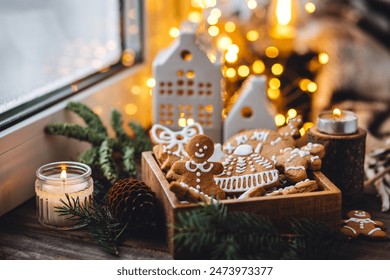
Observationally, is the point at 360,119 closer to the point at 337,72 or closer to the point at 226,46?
the point at 337,72

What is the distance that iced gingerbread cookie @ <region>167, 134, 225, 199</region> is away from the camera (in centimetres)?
107

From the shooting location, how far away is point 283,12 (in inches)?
73.3

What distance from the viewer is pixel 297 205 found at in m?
1.05

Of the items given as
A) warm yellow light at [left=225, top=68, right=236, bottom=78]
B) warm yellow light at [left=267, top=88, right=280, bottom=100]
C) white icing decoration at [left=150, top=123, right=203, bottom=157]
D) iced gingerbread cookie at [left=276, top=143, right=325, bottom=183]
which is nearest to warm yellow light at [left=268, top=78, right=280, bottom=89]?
warm yellow light at [left=267, top=88, right=280, bottom=100]

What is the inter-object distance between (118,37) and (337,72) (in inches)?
29.8

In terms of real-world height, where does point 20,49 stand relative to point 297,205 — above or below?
above

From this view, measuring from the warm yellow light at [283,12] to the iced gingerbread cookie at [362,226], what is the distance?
2.79 ft

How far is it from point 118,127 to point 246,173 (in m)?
0.48

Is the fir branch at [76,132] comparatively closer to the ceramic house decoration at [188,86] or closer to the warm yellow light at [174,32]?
the ceramic house decoration at [188,86]

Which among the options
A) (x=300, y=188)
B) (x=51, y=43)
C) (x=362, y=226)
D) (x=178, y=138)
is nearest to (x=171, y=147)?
(x=178, y=138)

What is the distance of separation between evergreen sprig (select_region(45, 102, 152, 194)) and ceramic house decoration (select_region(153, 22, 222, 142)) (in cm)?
10

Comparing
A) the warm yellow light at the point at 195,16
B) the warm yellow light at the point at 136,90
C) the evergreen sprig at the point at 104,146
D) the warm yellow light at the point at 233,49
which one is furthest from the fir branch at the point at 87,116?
the warm yellow light at the point at 195,16

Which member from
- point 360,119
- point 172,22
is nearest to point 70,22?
point 172,22

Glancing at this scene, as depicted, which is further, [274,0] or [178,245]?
[274,0]
